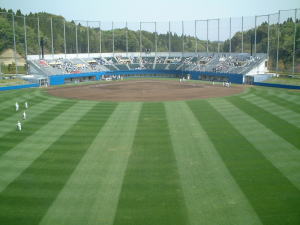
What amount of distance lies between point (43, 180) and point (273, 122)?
21002mm

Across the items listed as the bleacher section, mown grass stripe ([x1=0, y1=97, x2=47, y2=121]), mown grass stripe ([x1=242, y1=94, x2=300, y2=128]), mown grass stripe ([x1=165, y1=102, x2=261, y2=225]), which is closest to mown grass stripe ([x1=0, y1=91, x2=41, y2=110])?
mown grass stripe ([x1=0, y1=97, x2=47, y2=121])

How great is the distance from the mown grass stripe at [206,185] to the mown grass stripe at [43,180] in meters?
6.55

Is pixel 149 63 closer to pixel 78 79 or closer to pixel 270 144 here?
pixel 78 79

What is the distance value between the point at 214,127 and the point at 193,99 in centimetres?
1581

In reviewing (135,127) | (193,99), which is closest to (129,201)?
(135,127)

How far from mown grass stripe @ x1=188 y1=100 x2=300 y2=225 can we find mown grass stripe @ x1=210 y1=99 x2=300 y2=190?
45 cm

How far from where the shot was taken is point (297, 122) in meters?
28.8

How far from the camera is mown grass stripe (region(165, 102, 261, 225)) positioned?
1344cm

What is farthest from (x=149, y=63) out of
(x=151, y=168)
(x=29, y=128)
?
(x=151, y=168)

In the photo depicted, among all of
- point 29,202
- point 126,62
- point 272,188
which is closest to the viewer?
point 29,202

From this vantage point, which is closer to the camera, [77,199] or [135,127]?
[77,199]

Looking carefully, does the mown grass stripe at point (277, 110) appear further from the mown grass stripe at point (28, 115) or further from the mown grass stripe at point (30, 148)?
the mown grass stripe at point (28, 115)

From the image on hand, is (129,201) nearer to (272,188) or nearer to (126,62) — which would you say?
(272,188)

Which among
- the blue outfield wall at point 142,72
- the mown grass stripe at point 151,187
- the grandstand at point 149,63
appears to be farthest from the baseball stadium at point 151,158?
the grandstand at point 149,63
